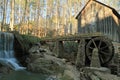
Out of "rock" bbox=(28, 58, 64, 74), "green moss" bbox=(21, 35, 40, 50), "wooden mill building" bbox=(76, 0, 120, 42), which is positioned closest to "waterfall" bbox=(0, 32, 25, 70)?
"green moss" bbox=(21, 35, 40, 50)

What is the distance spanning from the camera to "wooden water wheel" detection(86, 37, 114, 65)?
15266 mm

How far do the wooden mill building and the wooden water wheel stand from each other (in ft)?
7.92

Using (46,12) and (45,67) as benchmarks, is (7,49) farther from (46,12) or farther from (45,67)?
(46,12)

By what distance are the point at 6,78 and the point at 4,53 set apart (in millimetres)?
5450

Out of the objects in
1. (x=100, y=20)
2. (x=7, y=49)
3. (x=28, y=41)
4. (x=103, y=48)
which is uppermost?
(x=100, y=20)

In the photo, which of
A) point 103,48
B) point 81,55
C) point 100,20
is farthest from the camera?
point 100,20

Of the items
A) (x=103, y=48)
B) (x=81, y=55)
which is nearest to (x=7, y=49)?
(x=81, y=55)

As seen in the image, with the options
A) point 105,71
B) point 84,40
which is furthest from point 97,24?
point 105,71

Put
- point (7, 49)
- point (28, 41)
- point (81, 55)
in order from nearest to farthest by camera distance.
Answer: point (81, 55) < point (7, 49) < point (28, 41)

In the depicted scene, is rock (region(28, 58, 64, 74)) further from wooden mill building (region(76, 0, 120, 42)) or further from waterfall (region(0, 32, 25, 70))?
wooden mill building (region(76, 0, 120, 42))

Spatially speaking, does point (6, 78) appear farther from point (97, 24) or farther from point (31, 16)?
point (31, 16)

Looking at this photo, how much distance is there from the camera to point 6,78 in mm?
12227

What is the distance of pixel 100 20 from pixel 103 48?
3.85m

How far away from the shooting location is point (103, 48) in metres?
15.9
